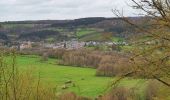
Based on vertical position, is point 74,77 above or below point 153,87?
below

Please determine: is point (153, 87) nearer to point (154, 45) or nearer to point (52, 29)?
point (154, 45)

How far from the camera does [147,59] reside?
8555mm

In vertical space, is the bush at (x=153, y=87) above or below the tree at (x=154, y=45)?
below

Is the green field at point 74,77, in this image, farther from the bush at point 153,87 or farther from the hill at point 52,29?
the hill at point 52,29

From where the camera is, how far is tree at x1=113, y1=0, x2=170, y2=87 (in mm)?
8193

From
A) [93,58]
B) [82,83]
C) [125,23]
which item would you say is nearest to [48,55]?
[93,58]

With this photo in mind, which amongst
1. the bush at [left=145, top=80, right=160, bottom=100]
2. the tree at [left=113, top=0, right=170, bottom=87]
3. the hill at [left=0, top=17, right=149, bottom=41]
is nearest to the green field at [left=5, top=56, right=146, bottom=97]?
the bush at [left=145, top=80, right=160, bottom=100]

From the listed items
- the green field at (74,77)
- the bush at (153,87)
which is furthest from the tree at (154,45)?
the green field at (74,77)

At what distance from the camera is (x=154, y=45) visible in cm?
844

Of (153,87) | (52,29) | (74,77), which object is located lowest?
(74,77)

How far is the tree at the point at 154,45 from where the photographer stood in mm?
8193

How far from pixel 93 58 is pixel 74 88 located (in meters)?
23.9

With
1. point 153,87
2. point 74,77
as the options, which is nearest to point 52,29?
point 74,77

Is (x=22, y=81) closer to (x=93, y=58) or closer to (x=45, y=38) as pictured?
(x=93, y=58)
